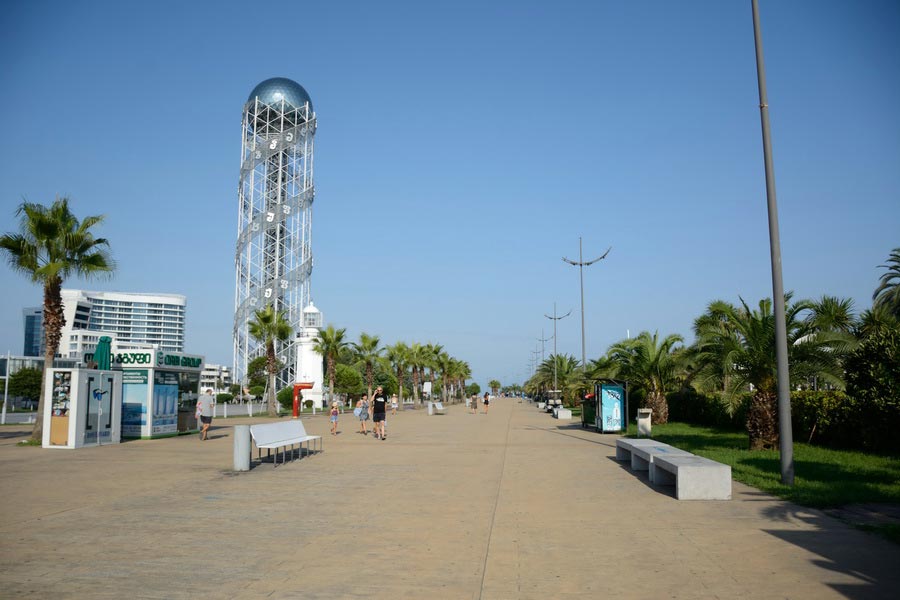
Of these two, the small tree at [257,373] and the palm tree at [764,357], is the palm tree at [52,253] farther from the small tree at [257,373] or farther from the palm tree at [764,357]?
the small tree at [257,373]

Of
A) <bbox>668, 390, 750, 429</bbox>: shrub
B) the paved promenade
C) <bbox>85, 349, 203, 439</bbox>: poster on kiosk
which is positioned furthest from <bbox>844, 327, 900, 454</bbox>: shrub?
<bbox>85, 349, 203, 439</bbox>: poster on kiosk

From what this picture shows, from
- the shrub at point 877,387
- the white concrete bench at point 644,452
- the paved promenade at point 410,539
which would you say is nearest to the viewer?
the paved promenade at point 410,539

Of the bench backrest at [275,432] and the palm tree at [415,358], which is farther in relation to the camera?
the palm tree at [415,358]

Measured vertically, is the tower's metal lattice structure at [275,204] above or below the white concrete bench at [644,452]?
above

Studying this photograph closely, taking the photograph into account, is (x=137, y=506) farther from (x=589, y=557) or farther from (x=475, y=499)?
(x=589, y=557)

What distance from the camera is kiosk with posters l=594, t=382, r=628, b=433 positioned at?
2594 cm

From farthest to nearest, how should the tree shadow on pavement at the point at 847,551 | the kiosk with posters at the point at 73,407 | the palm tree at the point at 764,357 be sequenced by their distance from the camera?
the kiosk with posters at the point at 73,407
the palm tree at the point at 764,357
the tree shadow on pavement at the point at 847,551

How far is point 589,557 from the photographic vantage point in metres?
7.03

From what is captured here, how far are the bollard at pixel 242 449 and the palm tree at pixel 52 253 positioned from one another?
29.3 ft

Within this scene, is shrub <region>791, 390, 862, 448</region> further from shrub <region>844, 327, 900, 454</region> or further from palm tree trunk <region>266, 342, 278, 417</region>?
palm tree trunk <region>266, 342, 278, 417</region>

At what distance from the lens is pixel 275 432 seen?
→ 1616cm

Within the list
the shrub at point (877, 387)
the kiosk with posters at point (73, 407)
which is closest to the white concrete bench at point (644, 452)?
the shrub at point (877, 387)

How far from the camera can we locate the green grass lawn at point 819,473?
1043cm

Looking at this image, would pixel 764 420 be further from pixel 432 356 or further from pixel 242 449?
pixel 432 356
